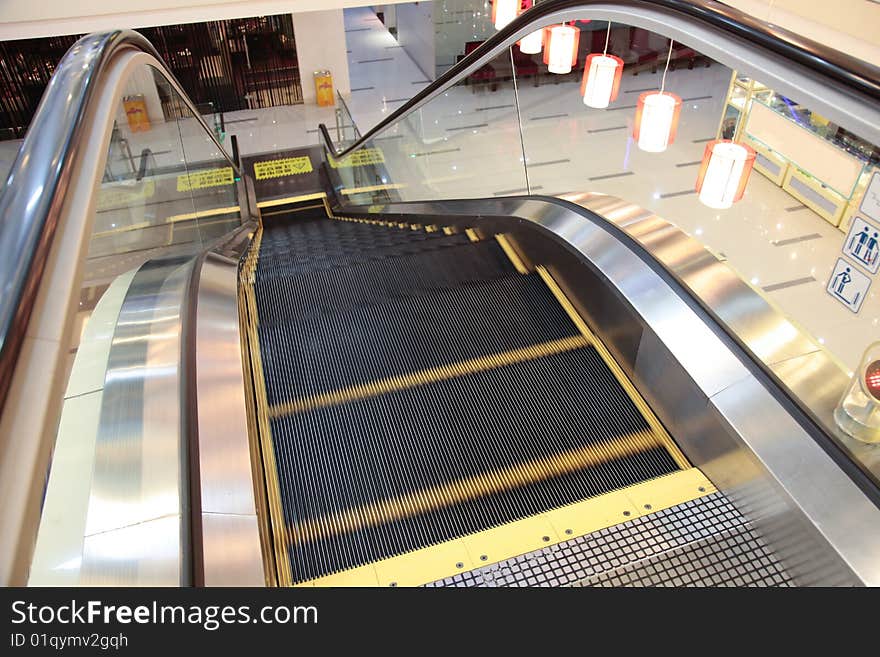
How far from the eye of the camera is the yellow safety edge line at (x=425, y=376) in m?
2.30

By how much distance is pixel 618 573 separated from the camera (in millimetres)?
1673

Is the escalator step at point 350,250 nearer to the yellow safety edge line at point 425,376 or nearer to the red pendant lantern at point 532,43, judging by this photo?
the yellow safety edge line at point 425,376

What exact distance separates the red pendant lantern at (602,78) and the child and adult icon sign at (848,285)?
434cm

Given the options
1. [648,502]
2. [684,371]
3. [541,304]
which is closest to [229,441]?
[648,502]

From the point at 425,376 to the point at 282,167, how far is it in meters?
9.73

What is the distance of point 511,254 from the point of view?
341cm

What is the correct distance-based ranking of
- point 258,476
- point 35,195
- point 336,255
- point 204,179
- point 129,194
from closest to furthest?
point 35,195
point 258,476
point 129,194
point 336,255
point 204,179

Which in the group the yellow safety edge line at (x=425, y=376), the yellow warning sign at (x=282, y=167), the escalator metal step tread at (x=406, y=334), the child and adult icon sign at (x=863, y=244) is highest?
the child and adult icon sign at (x=863, y=244)

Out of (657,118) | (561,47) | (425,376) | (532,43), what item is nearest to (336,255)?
(425,376)

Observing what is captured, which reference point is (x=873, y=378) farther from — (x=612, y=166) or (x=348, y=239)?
(x=612, y=166)

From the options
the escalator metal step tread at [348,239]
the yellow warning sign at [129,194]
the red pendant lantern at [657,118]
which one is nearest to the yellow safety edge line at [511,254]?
the escalator metal step tread at [348,239]

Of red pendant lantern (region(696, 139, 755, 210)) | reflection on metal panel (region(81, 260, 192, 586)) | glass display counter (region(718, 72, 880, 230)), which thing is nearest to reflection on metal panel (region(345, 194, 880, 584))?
red pendant lantern (region(696, 139, 755, 210))

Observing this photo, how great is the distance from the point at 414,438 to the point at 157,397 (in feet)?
2.79

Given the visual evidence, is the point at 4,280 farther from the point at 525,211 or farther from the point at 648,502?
the point at 525,211
